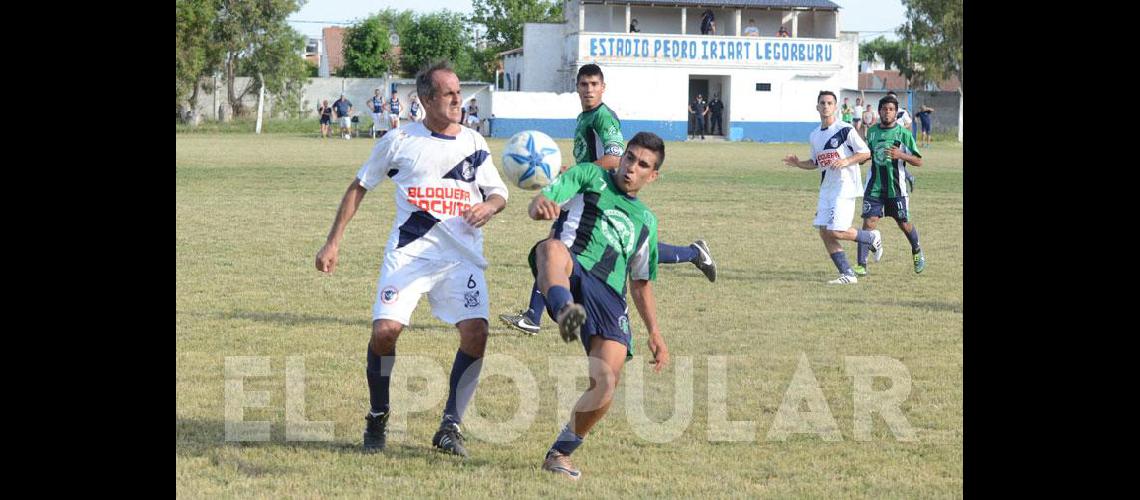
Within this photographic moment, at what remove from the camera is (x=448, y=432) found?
6.14m

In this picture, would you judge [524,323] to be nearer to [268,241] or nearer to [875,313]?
[875,313]

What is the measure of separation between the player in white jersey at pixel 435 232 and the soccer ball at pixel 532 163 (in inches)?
22.8

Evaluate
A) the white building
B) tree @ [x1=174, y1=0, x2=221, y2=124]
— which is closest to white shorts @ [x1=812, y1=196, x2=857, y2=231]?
the white building

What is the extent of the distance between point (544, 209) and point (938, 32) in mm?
67998

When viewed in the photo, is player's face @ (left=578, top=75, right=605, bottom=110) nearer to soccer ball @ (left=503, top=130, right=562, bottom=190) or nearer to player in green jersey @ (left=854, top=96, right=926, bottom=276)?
soccer ball @ (left=503, top=130, right=562, bottom=190)

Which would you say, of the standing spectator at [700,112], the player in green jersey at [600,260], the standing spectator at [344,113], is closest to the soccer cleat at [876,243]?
the player in green jersey at [600,260]

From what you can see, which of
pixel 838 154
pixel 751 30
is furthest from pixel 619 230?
pixel 751 30

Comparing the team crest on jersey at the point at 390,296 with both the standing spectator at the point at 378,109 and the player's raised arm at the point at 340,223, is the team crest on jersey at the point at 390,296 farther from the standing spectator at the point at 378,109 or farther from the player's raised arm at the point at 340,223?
the standing spectator at the point at 378,109

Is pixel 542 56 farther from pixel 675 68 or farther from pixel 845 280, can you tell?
pixel 845 280

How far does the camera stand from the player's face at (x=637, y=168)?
589 cm

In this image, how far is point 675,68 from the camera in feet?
191

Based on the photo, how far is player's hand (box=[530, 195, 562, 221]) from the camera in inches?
217

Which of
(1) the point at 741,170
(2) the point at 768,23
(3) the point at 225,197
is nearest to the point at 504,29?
(2) the point at 768,23
